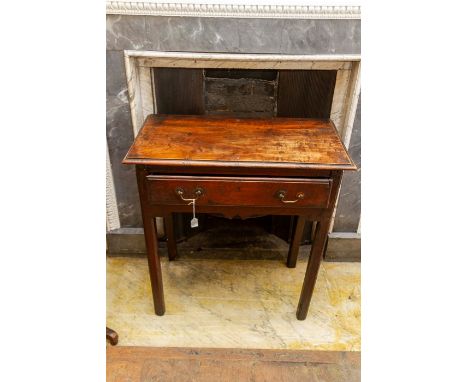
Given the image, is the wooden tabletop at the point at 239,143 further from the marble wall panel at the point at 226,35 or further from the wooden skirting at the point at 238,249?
the wooden skirting at the point at 238,249

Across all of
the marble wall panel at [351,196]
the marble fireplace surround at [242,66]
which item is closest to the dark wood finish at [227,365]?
the marble wall panel at [351,196]

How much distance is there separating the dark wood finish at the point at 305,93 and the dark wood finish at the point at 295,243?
Result: 54 centimetres

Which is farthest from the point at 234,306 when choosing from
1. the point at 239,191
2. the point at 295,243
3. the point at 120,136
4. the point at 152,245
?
the point at 120,136

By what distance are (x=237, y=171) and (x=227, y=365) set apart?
0.87 m

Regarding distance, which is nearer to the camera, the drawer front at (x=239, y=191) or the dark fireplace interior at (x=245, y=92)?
the drawer front at (x=239, y=191)

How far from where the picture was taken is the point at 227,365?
1.66m

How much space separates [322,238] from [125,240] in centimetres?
113

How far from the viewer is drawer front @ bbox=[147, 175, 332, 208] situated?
4.60 ft

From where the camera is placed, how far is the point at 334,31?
Result: 1591 mm

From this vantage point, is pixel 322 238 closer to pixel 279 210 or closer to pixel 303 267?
pixel 279 210

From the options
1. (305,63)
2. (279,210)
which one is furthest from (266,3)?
(279,210)

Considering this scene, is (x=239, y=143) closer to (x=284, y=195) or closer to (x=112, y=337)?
(x=284, y=195)

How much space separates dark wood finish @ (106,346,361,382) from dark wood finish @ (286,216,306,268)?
0.52 m

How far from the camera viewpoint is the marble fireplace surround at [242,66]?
1.64 metres
